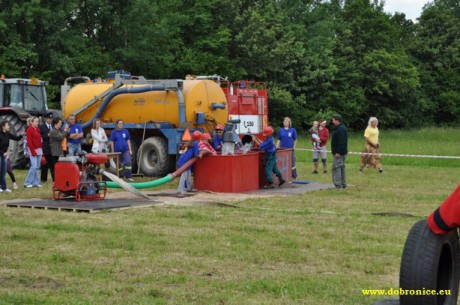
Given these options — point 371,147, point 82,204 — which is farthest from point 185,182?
point 371,147

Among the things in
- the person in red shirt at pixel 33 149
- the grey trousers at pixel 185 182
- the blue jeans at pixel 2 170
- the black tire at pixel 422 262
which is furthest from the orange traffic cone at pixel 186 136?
the black tire at pixel 422 262

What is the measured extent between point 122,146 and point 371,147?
8.26 meters

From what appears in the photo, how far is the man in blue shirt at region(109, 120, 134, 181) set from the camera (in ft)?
63.1

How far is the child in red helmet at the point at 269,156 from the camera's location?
17.4 m

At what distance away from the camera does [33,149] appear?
17.6m

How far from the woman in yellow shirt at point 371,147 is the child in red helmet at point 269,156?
19.4ft

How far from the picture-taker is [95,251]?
920 centimetres

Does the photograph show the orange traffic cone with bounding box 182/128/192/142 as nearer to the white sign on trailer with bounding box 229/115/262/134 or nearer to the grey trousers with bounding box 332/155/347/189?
the grey trousers with bounding box 332/155/347/189

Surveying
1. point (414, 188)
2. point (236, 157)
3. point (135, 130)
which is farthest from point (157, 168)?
point (414, 188)

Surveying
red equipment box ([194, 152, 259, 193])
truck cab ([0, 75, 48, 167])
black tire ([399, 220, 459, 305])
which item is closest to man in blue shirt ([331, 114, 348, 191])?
red equipment box ([194, 152, 259, 193])

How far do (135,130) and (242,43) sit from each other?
102 feet

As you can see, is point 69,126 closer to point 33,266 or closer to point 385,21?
point 33,266

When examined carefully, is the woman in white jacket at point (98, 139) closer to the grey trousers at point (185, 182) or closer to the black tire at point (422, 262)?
the grey trousers at point (185, 182)

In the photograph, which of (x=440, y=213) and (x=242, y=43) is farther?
(x=242, y=43)
